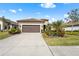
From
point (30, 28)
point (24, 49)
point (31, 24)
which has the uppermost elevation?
point (31, 24)

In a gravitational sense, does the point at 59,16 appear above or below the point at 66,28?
above

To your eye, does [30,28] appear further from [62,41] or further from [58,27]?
[62,41]

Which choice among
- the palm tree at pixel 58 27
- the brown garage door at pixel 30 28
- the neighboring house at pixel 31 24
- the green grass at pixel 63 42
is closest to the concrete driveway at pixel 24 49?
the green grass at pixel 63 42

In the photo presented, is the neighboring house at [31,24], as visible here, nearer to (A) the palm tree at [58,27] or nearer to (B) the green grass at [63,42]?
(A) the palm tree at [58,27]

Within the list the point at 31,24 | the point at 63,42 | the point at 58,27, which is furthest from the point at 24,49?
the point at 31,24

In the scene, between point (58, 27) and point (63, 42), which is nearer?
point (63, 42)

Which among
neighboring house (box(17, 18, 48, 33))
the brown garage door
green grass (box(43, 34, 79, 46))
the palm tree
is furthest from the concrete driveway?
neighboring house (box(17, 18, 48, 33))

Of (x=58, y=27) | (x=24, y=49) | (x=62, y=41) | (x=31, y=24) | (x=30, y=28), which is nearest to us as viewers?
(x=24, y=49)

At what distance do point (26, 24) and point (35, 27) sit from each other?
1.42 m

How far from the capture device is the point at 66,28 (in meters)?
19.2

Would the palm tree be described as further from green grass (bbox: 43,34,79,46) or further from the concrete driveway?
the concrete driveway

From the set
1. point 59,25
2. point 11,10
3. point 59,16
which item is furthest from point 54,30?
point 11,10

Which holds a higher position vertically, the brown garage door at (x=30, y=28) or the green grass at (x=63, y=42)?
the brown garage door at (x=30, y=28)

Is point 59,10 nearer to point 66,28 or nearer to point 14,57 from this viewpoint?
point 66,28
